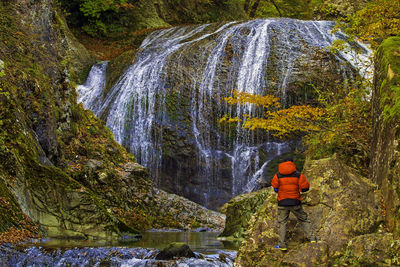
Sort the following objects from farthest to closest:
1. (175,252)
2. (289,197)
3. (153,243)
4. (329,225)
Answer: (153,243), (175,252), (329,225), (289,197)

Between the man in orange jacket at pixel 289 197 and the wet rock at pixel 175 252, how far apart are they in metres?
1.89

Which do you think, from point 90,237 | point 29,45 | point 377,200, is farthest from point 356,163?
point 29,45

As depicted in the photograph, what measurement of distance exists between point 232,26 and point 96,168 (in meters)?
13.3

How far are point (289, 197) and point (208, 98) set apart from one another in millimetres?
13133

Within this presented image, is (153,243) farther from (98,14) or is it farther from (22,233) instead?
(98,14)

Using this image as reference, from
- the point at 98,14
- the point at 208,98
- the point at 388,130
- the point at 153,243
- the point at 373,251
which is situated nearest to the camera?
the point at 373,251

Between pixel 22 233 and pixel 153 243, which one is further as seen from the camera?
pixel 153 243

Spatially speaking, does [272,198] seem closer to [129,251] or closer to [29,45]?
[129,251]

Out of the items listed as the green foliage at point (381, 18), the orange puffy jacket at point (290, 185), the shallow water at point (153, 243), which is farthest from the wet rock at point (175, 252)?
the green foliage at point (381, 18)

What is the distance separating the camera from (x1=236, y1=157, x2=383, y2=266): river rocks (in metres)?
5.29

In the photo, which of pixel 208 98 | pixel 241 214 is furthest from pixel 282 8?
pixel 241 214

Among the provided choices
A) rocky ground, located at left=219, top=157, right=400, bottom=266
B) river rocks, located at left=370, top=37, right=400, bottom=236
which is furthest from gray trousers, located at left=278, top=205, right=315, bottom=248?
river rocks, located at left=370, top=37, right=400, bottom=236

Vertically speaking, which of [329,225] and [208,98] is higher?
[208,98]

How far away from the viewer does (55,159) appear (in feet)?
34.2
